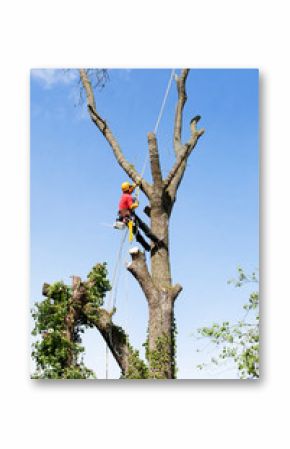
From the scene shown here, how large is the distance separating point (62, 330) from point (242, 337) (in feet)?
3.20

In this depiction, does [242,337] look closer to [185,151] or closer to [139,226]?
[139,226]

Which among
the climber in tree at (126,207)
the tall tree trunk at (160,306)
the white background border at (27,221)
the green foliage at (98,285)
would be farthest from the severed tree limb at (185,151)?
the green foliage at (98,285)

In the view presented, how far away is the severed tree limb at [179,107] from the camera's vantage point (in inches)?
166

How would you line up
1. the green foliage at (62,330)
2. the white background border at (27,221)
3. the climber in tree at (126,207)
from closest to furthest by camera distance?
the white background border at (27,221), the green foliage at (62,330), the climber in tree at (126,207)

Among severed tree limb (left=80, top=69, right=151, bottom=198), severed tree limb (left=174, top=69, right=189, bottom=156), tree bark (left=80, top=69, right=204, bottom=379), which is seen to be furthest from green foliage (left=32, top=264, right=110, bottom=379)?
severed tree limb (left=174, top=69, right=189, bottom=156)

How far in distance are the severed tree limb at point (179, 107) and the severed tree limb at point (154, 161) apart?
0.38 ft

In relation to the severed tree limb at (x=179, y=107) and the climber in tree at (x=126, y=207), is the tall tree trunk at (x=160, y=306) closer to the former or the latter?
the climber in tree at (x=126, y=207)

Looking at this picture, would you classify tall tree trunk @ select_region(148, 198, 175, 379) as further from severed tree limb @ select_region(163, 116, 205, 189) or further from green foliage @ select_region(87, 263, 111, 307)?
green foliage @ select_region(87, 263, 111, 307)

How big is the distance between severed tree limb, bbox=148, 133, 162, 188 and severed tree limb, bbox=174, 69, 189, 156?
0.12m

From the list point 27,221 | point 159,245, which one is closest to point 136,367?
point 159,245

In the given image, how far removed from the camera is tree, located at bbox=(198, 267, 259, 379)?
411cm
